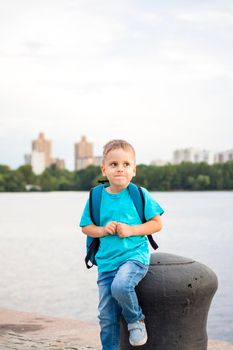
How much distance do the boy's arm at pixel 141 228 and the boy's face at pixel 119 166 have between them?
12.0 inches

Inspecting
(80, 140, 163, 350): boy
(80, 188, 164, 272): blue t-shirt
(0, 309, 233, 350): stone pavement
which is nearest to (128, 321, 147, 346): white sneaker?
(80, 140, 163, 350): boy

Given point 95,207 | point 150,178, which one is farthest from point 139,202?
point 150,178

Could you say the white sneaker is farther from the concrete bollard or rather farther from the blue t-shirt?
the blue t-shirt

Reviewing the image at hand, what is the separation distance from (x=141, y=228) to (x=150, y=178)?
122 metres

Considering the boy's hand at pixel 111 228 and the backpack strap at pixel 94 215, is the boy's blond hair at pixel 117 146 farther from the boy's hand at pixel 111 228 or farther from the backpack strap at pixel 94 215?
the boy's hand at pixel 111 228

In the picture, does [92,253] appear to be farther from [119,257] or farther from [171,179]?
[171,179]

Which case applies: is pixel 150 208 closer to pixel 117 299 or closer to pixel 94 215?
pixel 94 215

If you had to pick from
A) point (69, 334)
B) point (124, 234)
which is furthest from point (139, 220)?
point (69, 334)

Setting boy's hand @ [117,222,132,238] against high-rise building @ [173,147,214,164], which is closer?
boy's hand @ [117,222,132,238]

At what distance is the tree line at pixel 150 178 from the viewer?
127 metres

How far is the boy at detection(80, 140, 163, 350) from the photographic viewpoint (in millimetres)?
4637

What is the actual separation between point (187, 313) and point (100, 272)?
0.72m

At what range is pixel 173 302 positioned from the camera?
490 centimetres

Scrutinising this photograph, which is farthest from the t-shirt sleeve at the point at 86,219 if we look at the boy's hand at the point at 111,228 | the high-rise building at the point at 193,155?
the high-rise building at the point at 193,155
